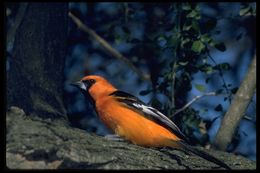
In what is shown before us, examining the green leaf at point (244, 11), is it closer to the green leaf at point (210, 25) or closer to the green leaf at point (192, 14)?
the green leaf at point (210, 25)

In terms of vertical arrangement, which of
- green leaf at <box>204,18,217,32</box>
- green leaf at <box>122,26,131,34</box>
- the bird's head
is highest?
green leaf at <box>204,18,217,32</box>

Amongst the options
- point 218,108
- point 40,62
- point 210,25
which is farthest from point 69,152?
point 218,108

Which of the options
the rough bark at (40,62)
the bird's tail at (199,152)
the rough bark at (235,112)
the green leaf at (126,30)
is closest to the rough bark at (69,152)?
the bird's tail at (199,152)

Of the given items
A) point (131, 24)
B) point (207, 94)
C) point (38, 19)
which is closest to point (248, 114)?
point (207, 94)

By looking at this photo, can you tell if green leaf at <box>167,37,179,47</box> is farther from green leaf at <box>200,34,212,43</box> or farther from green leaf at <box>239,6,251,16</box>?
green leaf at <box>239,6,251,16</box>

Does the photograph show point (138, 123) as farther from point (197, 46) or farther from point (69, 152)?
point (69, 152)

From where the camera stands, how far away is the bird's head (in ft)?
24.3

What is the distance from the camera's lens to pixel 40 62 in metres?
7.10

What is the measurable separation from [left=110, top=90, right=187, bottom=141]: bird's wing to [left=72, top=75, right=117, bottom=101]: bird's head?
0.45 meters

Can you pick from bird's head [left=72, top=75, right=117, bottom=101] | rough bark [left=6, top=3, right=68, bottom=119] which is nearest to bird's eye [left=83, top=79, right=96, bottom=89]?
bird's head [left=72, top=75, right=117, bottom=101]

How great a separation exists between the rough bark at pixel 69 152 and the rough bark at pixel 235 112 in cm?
140


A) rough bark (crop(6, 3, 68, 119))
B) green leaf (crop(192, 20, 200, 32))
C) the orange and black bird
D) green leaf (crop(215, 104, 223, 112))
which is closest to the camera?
the orange and black bird
